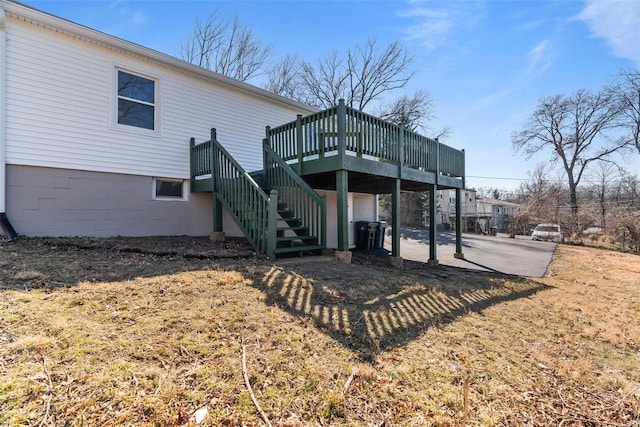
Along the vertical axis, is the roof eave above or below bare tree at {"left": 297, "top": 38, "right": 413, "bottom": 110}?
below

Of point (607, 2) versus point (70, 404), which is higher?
point (607, 2)

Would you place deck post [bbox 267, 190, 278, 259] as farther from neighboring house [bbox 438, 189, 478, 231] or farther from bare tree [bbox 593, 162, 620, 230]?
bare tree [bbox 593, 162, 620, 230]

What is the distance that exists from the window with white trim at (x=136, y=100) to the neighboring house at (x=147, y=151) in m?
0.02

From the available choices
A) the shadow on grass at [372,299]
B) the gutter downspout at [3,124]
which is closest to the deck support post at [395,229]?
the shadow on grass at [372,299]

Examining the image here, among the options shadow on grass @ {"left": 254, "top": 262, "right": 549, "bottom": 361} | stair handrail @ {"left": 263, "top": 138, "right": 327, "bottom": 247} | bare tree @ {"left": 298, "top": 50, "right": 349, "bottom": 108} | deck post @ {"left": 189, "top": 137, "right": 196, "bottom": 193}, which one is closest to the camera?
shadow on grass @ {"left": 254, "top": 262, "right": 549, "bottom": 361}

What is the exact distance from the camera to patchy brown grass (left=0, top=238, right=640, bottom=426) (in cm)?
172

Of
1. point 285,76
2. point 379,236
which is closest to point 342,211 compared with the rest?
point 379,236

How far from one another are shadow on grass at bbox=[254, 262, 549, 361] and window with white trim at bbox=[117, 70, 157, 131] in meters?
5.12

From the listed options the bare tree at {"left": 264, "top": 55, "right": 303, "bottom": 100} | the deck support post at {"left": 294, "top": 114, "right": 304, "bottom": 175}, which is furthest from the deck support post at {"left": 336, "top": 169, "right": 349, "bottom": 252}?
the bare tree at {"left": 264, "top": 55, "right": 303, "bottom": 100}

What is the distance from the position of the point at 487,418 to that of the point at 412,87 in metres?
23.2

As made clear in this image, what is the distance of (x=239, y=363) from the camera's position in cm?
212

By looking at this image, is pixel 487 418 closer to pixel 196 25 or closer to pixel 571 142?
pixel 196 25

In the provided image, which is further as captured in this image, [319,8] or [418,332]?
[319,8]

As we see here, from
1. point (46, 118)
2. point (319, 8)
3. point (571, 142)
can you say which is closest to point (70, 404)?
point (46, 118)
